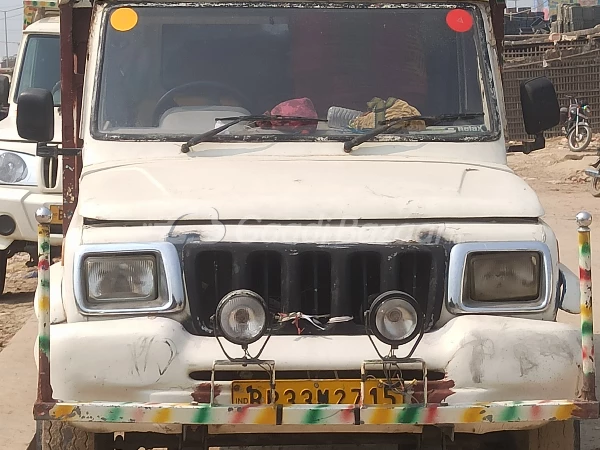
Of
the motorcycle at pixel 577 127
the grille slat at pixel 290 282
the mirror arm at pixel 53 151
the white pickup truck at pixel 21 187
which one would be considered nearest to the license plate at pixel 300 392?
the grille slat at pixel 290 282

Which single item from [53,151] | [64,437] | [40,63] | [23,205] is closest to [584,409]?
[64,437]

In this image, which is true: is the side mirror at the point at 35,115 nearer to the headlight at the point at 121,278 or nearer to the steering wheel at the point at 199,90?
the steering wheel at the point at 199,90

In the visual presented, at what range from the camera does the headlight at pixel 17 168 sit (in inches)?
335

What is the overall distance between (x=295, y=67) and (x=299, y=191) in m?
1.13

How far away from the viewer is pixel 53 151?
4.71m

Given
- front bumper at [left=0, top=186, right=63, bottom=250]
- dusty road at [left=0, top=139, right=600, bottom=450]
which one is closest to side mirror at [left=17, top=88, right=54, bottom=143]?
dusty road at [left=0, top=139, right=600, bottom=450]

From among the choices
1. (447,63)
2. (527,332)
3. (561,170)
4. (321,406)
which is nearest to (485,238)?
(527,332)

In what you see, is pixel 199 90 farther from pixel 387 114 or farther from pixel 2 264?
pixel 2 264

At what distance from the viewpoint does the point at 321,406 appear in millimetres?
3381

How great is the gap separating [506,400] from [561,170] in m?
16.3

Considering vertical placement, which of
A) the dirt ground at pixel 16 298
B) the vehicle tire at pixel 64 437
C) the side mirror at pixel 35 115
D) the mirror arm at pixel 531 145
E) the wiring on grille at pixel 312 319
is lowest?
the dirt ground at pixel 16 298

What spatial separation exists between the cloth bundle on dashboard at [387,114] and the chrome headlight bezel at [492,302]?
1.08 meters

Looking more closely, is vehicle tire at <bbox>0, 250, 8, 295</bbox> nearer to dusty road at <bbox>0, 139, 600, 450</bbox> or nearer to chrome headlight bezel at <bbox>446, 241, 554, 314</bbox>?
dusty road at <bbox>0, 139, 600, 450</bbox>

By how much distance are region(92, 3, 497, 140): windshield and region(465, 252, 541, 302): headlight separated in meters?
1.03
